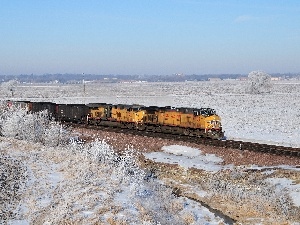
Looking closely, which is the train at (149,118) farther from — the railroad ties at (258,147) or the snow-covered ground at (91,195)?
the snow-covered ground at (91,195)

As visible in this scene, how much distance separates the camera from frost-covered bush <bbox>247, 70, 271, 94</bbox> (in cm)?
12144

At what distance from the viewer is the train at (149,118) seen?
116 ft

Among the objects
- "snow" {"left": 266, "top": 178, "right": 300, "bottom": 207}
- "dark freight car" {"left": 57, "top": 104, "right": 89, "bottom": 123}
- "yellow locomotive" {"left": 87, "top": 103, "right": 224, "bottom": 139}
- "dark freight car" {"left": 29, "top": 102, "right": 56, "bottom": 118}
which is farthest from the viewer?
"dark freight car" {"left": 29, "top": 102, "right": 56, "bottom": 118}

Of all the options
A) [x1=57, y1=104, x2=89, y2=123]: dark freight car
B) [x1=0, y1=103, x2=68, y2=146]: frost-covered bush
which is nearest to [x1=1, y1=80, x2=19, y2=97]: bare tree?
[x1=57, y1=104, x2=89, y2=123]: dark freight car

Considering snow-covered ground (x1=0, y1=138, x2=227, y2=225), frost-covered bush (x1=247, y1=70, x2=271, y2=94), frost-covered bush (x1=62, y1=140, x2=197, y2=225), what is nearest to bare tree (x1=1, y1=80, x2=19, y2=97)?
frost-covered bush (x1=247, y1=70, x2=271, y2=94)

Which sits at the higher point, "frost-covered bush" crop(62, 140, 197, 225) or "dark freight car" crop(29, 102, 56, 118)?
"dark freight car" crop(29, 102, 56, 118)

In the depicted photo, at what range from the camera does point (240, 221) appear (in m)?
18.5

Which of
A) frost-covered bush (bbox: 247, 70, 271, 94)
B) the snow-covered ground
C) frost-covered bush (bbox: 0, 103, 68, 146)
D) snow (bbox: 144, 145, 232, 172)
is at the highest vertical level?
frost-covered bush (bbox: 247, 70, 271, 94)

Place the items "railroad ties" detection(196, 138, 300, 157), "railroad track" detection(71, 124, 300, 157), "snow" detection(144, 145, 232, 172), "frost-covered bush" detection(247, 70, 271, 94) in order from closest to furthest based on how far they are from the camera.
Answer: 1. "snow" detection(144, 145, 232, 172)
2. "railroad ties" detection(196, 138, 300, 157)
3. "railroad track" detection(71, 124, 300, 157)
4. "frost-covered bush" detection(247, 70, 271, 94)

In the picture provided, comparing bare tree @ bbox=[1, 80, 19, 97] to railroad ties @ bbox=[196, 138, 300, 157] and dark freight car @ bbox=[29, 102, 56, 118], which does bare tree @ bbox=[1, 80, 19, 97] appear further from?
railroad ties @ bbox=[196, 138, 300, 157]

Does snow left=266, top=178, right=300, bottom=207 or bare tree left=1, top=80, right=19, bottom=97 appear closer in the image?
snow left=266, top=178, right=300, bottom=207

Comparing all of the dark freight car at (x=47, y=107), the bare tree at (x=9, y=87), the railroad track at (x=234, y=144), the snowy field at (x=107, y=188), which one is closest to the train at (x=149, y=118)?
the dark freight car at (x=47, y=107)

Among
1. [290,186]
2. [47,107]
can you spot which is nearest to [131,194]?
[290,186]

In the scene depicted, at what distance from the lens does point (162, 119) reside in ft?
128
